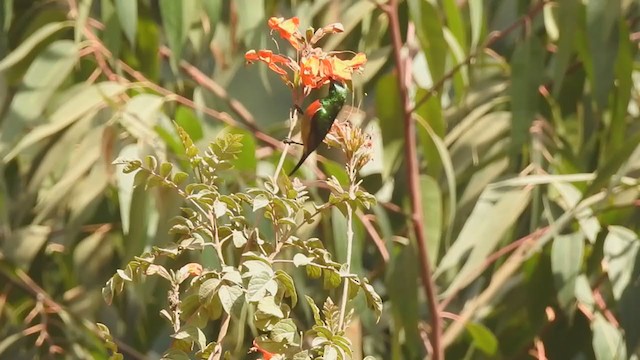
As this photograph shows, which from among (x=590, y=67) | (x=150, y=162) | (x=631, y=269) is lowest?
(x=631, y=269)

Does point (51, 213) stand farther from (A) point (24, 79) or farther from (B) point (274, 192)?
(B) point (274, 192)

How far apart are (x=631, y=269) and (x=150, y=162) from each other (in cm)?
84

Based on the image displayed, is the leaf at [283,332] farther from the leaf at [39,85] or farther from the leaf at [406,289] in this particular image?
the leaf at [39,85]

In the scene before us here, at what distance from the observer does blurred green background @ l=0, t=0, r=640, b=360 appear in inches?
56.6

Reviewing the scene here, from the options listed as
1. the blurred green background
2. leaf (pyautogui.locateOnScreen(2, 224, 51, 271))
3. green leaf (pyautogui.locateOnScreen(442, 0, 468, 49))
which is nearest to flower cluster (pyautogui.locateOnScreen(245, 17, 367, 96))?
the blurred green background

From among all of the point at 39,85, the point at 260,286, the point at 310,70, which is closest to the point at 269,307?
the point at 260,286

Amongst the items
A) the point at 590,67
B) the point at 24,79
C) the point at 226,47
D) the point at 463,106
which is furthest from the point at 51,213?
the point at 590,67

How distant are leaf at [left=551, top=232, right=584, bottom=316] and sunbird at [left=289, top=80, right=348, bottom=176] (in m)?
0.76

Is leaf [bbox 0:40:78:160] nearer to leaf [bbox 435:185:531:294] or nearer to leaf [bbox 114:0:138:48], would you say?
leaf [bbox 114:0:138:48]

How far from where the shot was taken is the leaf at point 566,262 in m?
1.41

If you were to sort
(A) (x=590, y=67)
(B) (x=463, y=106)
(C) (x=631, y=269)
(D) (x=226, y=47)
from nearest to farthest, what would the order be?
1. (C) (x=631, y=269)
2. (A) (x=590, y=67)
3. (B) (x=463, y=106)
4. (D) (x=226, y=47)

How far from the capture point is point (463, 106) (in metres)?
1.66

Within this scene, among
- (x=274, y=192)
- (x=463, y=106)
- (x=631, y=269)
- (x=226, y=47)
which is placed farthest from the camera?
(x=226, y=47)

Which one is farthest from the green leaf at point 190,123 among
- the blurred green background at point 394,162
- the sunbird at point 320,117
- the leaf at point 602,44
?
the sunbird at point 320,117
